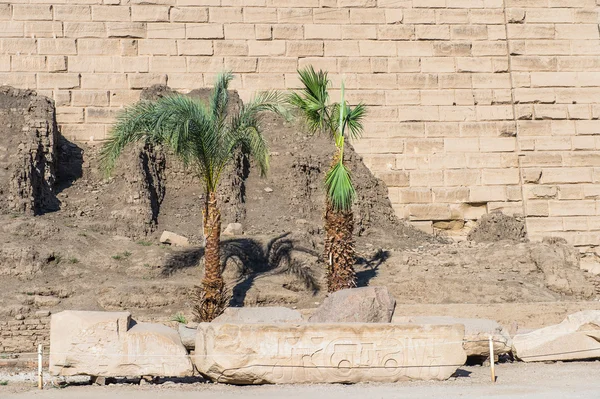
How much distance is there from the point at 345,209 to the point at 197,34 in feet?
24.1

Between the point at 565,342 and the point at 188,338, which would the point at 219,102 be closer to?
the point at 188,338

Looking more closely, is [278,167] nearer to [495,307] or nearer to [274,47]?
[274,47]

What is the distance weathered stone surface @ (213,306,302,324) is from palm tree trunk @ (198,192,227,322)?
4.41ft

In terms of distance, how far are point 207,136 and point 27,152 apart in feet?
15.6

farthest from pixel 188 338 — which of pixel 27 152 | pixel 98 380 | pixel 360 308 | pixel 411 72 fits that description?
pixel 411 72

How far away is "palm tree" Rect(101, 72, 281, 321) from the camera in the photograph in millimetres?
15375

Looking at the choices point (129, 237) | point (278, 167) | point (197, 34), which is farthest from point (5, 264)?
point (197, 34)

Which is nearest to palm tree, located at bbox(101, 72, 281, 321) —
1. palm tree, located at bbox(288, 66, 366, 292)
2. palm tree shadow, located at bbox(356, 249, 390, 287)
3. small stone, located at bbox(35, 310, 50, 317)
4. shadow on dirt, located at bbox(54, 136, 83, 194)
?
palm tree, located at bbox(288, 66, 366, 292)

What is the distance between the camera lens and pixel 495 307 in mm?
15922

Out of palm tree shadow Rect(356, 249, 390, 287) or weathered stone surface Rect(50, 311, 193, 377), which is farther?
palm tree shadow Rect(356, 249, 390, 287)

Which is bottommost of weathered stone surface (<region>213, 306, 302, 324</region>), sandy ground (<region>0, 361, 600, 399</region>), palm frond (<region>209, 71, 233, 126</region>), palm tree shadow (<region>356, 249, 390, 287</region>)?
sandy ground (<region>0, 361, 600, 399</region>)

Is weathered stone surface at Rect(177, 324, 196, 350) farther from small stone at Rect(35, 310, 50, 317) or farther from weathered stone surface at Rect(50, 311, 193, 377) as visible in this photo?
small stone at Rect(35, 310, 50, 317)

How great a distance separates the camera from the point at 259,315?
13547mm

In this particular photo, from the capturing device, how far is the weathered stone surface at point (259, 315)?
43.7 feet
